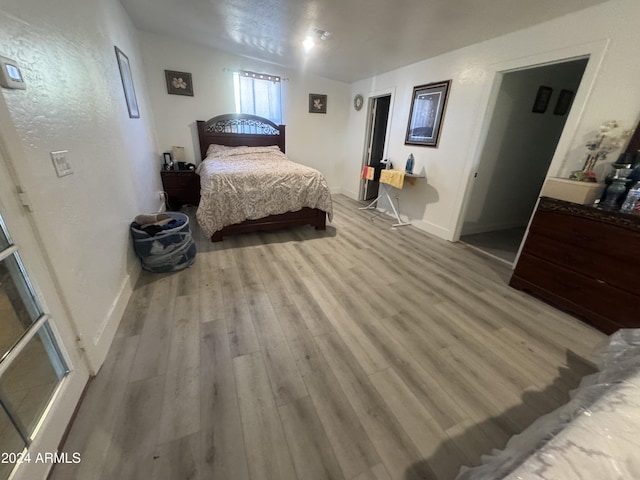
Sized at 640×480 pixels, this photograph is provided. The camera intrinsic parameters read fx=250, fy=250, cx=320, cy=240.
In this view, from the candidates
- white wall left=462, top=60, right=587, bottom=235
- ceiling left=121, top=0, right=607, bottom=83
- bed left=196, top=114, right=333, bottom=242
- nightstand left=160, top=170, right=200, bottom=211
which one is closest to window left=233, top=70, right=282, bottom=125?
ceiling left=121, top=0, right=607, bottom=83

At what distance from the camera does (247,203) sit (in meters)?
Result: 2.92

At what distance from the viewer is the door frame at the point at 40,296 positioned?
0.92 m

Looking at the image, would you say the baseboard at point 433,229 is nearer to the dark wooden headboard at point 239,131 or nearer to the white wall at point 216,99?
the white wall at point 216,99

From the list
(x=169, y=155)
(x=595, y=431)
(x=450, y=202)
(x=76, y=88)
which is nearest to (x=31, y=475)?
(x=595, y=431)

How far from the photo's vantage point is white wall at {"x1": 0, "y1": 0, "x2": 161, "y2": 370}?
41.6 inches

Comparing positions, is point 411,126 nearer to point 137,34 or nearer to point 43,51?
point 43,51

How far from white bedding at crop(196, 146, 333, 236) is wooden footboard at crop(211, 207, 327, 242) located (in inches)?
4.2

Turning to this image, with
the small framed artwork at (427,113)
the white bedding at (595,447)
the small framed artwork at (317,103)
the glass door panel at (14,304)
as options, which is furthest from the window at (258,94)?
the white bedding at (595,447)

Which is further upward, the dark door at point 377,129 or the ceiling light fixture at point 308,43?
the ceiling light fixture at point 308,43

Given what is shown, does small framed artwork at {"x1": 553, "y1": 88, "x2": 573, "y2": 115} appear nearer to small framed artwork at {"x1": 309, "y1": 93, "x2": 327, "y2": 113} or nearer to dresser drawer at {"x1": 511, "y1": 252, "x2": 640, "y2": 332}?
dresser drawer at {"x1": 511, "y1": 252, "x2": 640, "y2": 332}

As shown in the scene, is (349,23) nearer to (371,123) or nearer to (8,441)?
(371,123)

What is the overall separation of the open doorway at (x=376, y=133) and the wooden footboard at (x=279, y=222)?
201 cm

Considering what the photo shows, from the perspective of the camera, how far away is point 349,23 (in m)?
2.58

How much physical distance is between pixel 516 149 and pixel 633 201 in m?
2.09
